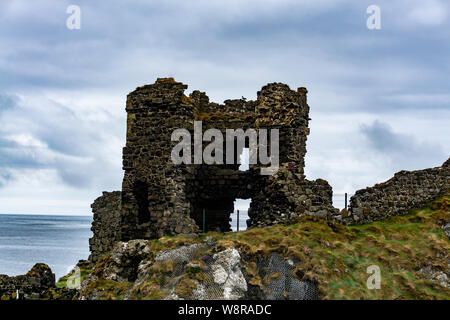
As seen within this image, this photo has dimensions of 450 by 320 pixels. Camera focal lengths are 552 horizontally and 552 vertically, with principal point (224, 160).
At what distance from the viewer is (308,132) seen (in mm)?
27750

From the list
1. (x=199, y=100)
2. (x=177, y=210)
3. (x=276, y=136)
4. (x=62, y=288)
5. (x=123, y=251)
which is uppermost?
(x=199, y=100)

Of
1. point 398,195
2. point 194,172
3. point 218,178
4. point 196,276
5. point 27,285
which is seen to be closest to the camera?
point 196,276

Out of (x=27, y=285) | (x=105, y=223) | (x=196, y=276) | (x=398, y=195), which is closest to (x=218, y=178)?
(x=196, y=276)

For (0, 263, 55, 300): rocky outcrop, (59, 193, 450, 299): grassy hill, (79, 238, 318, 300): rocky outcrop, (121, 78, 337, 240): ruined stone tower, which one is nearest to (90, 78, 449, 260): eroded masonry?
(121, 78, 337, 240): ruined stone tower

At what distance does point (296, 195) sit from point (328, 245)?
3.76 metres

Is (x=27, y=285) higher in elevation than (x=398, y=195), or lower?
lower

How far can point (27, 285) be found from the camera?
30.8 m

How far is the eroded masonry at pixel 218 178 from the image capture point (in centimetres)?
2578

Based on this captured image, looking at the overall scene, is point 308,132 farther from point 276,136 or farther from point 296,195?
point 296,195

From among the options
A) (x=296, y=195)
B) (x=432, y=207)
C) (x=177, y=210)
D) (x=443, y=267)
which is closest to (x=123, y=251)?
(x=177, y=210)

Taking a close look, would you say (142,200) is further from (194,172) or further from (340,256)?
(340,256)

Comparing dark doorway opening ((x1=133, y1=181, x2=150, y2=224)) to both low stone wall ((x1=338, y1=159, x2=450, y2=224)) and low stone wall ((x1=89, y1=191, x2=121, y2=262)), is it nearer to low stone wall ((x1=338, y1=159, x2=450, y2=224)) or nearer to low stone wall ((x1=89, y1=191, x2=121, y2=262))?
low stone wall ((x1=338, y1=159, x2=450, y2=224))

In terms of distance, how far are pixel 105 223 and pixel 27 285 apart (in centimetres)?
767
